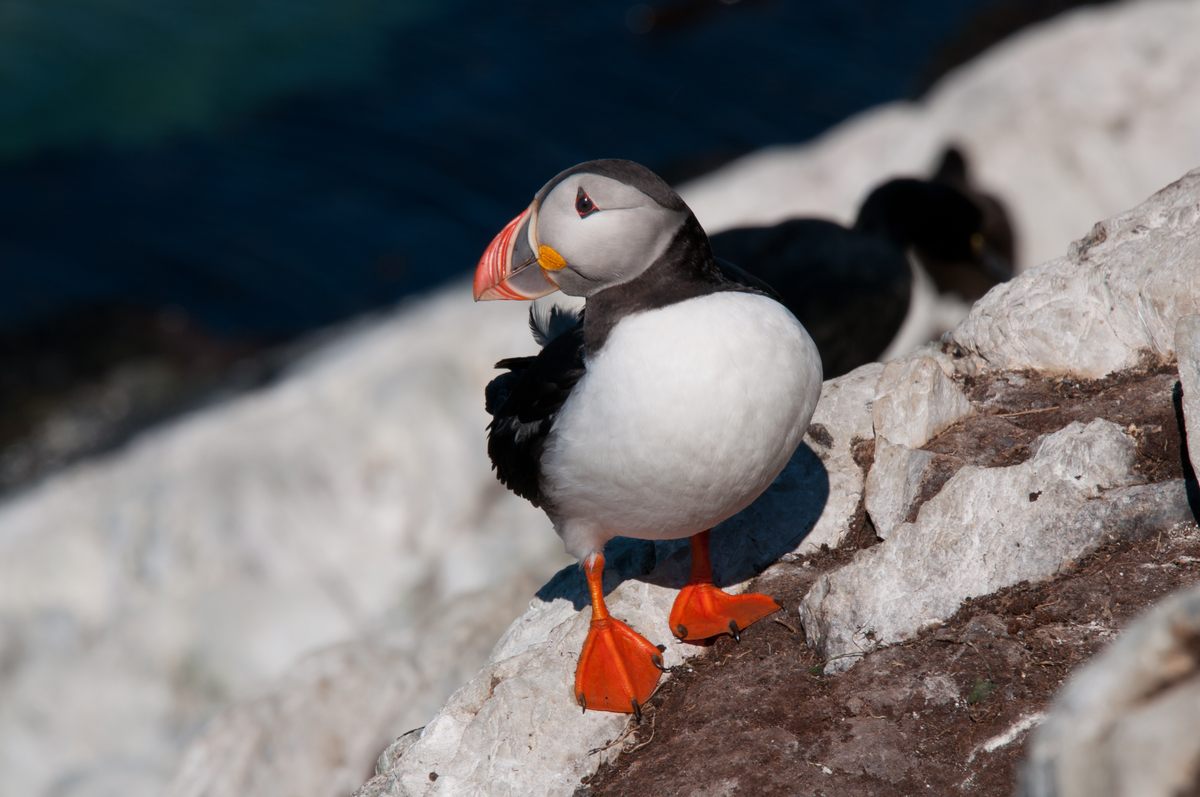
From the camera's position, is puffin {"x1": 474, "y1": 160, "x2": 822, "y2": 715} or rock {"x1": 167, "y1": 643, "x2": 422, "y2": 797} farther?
rock {"x1": 167, "y1": 643, "x2": 422, "y2": 797}

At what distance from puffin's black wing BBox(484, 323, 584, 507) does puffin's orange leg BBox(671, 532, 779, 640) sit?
0.62 metres

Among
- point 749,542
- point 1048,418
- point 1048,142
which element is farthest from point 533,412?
point 1048,142

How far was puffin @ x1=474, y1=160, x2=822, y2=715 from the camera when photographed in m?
4.01

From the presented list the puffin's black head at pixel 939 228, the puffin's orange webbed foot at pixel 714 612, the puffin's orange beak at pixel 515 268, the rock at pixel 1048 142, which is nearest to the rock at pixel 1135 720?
the puffin's orange webbed foot at pixel 714 612

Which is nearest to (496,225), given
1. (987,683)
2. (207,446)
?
(207,446)

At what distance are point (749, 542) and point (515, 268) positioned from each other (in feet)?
4.73

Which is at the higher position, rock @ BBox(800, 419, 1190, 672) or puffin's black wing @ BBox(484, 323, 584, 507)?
puffin's black wing @ BBox(484, 323, 584, 507)

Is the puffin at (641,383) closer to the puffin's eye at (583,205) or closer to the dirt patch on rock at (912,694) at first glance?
the puffin's eye at (583,205)

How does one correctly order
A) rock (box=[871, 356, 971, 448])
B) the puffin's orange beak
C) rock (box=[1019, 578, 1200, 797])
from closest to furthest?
rock (box=[1019, 578, 1200, 797]), the puffin's orange beak, rock (box=[871, 356, 971, 448])

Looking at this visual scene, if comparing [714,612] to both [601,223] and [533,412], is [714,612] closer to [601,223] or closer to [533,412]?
[533,412]

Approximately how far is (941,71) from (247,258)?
26.6 feet

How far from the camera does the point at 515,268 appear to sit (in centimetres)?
439

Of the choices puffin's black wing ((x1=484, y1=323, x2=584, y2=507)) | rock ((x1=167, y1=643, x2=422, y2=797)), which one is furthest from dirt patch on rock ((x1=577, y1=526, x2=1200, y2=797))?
rock ((x1=167, y1=643, x2=422, y2=797))

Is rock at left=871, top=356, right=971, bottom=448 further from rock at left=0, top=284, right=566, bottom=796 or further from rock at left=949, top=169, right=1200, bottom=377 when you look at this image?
rock at left=0, top=284, right=566, bottom=796
